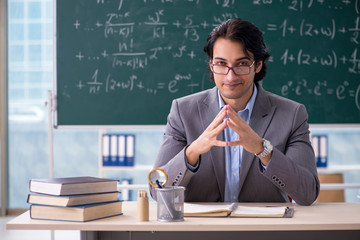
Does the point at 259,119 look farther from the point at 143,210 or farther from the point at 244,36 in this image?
the point at 143,210

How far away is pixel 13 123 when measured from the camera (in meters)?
5.20

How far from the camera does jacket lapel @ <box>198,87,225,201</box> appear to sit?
1.98 metres

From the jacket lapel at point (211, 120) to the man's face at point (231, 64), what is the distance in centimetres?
13

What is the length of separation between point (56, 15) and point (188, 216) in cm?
234

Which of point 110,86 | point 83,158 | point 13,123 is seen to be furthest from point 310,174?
point 13,123

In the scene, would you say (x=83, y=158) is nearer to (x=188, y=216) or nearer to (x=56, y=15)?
(x=56, y=15)

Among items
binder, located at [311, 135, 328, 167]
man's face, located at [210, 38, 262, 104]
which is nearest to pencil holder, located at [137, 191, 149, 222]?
man's face, located at [210, 38, 262, 104]

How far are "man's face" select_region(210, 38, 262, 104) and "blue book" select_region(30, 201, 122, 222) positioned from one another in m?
0.72

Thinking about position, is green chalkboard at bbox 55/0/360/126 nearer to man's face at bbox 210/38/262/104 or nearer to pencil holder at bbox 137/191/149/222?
man's face at bbox 210/38/262/104

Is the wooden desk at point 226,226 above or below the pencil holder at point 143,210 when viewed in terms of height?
below

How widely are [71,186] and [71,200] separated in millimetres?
45

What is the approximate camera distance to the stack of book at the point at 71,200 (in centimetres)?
144

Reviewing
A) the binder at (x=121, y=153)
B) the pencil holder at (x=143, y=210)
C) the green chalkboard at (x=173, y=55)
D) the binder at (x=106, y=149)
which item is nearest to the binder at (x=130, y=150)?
the binder at (x=121, y=153)

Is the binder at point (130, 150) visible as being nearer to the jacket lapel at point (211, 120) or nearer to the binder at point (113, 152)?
the binder at point (113, 152)
